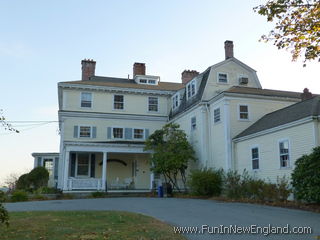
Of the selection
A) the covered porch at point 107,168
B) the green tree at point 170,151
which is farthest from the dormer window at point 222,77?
the covered porch at point 107,168

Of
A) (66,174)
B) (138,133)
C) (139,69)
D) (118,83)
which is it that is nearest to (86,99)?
(118,83)

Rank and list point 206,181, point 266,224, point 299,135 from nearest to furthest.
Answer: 1. point 266,224
2. point 299,135
3. point 206,181

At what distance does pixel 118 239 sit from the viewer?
271 inches

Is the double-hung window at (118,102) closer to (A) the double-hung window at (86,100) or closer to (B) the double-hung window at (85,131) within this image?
(A) the double-hung window at (86,100)

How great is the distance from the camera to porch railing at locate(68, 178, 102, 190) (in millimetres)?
23028

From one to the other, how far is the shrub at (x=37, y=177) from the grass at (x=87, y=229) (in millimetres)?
21019

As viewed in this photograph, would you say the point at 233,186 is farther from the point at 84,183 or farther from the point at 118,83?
the point at 118,83

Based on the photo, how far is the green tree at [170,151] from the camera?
73.9 ft

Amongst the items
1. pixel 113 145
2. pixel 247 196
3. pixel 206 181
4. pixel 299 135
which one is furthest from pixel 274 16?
pixel 113 145

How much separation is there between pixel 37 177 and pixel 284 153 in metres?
21.5

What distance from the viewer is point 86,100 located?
Result: 2753 cm

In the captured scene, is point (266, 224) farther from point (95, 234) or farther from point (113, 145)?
point (113, 145)

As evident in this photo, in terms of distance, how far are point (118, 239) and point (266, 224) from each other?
4.24m

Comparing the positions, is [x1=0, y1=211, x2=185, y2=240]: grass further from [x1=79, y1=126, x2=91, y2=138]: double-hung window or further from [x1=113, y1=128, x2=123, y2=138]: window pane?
[x1=113, y1=128, x2=123, y2=138]: window pane
